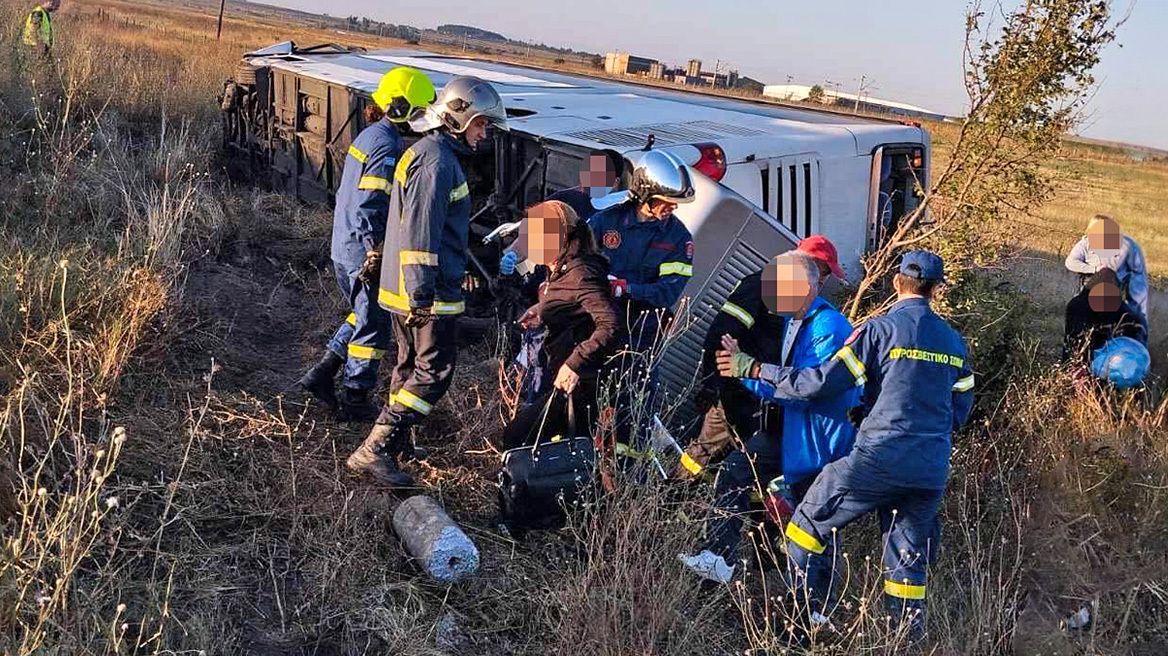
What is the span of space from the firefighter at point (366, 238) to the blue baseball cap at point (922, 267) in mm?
2320

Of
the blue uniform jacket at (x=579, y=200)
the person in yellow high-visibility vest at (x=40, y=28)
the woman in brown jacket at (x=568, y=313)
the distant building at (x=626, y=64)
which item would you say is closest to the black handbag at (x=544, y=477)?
the woman in brown jacket at (x=568, y=313)

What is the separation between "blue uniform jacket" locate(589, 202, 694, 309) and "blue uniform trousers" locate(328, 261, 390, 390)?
1.13 metres

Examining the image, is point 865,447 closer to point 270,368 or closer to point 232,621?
point 232,621

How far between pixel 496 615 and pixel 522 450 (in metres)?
0.66

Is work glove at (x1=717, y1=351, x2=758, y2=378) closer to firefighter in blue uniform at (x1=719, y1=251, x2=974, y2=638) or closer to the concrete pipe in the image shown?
firefighter in blue uniform at (x1=719, y1=251, x2=974, y2=638)

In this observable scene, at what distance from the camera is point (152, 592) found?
2777mm

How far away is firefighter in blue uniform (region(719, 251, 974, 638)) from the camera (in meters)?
3.13

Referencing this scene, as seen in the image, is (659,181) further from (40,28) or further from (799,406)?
(40,28)

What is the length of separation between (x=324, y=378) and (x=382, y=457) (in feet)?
2.80

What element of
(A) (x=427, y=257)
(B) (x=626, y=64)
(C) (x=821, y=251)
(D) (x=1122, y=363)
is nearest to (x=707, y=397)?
(C) (x=821, y=251)

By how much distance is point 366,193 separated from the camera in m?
4.32

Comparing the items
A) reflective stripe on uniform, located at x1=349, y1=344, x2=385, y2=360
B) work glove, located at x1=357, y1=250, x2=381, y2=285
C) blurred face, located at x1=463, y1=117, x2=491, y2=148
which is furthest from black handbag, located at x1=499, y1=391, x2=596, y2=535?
blurred face, located at x1=463, y1=117, x2=491, y2=148

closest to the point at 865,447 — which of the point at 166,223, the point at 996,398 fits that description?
the point at 996,398

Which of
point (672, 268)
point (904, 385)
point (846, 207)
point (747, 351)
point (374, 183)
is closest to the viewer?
point (904, 385)
